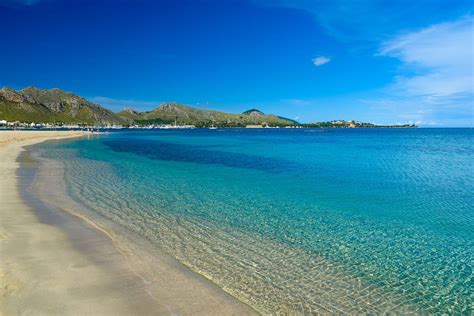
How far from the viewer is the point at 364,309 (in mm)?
8617

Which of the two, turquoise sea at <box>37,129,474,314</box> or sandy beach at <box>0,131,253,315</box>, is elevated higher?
sandy beach at <box>0,131,253,315</box>

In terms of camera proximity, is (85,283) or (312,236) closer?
(85,283)

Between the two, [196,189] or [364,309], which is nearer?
[364,309]

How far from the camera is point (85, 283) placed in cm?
903

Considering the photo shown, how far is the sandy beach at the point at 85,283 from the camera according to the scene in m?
7.91

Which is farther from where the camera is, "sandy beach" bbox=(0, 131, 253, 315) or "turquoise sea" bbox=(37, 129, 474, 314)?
"turquoise sea" bbox=(37, 129, 474, 314)

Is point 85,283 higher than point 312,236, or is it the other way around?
point 85,283

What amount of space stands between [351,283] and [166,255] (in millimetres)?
6378

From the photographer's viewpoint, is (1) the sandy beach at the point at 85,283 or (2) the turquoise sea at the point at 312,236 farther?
(2) the turquoise sea at the point at 312,236

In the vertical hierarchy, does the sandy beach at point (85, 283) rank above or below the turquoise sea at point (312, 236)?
above

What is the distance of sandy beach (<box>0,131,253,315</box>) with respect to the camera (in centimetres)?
791

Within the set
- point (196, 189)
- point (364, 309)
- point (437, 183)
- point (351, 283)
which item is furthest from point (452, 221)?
point (196, 189)

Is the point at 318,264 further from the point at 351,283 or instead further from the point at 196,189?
the point at 196,189

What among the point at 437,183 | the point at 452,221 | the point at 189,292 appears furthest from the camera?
the point at 437,183
